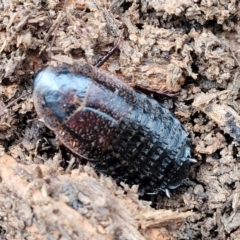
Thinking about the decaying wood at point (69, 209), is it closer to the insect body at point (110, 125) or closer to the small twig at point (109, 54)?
the insect body at point (110, 125)

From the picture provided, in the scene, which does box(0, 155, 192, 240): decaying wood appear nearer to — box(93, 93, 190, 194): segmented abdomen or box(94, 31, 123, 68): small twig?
box(93, 93, 190, 194): segmented abdomen

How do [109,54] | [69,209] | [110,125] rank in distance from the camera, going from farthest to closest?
[109,54]
[110,125]
[69,209]

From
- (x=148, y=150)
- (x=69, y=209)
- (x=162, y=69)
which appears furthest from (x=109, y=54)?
(x=69, y=209)

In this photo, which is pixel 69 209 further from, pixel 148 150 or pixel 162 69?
pixel 162 69

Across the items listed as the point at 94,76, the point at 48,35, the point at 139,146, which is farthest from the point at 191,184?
the point at 48,35

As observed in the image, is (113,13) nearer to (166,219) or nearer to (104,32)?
(104,32)

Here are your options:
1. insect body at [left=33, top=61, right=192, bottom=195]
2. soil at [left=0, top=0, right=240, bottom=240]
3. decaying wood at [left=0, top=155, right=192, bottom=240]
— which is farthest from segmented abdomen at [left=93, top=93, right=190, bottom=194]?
decaying wood at [left=0, top=155, right=192, bottom=240]
